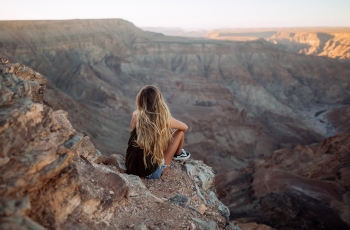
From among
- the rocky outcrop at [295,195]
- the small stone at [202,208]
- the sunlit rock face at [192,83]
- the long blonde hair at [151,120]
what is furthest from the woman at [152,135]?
the sunlit rock face at [192,83]

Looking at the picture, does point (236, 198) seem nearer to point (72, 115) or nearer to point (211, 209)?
point (211, 209)

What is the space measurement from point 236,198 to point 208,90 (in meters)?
30.1

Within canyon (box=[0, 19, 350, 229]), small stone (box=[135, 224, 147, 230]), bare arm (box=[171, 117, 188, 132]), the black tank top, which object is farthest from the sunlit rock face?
small stone (box=[135, 224, 147, 230])

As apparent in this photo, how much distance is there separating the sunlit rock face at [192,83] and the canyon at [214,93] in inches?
6.1

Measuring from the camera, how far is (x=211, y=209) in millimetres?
5172

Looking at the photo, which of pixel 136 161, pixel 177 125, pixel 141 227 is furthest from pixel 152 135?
pixel 141 227

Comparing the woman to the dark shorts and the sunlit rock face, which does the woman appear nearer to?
the dark shorts

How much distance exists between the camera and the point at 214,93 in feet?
148

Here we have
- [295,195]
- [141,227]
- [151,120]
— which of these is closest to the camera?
[141,227]

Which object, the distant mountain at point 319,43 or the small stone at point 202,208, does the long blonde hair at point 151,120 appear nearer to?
the small stone at point 202,208

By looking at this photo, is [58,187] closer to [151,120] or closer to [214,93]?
[151,120]

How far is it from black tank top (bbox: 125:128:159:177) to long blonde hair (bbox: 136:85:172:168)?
0.20 meters

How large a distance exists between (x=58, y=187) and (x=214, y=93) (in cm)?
4261

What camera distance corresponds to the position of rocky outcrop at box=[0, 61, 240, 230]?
269 cm
